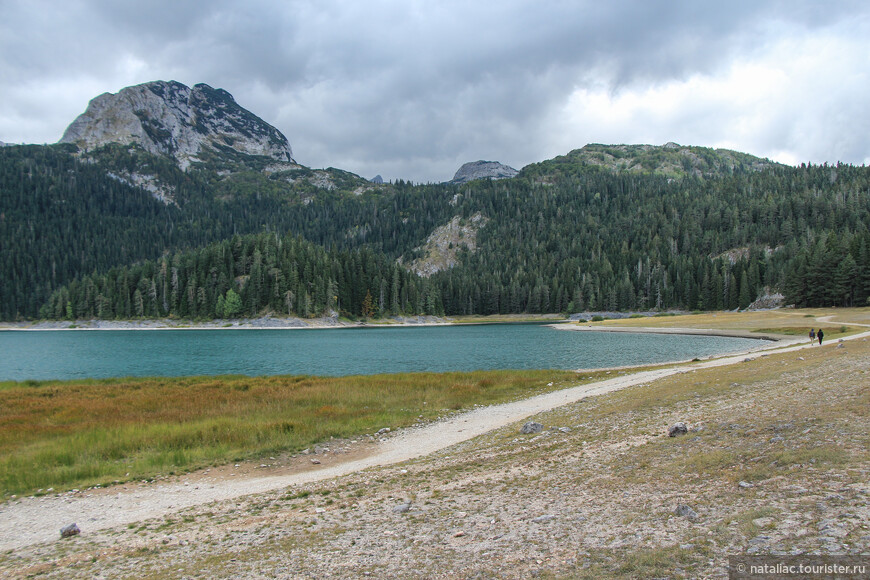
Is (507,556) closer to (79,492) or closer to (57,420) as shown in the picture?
(79,492)

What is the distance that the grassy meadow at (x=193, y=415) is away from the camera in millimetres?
16859

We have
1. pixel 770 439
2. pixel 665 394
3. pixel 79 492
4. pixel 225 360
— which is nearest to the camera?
pixel 770 439

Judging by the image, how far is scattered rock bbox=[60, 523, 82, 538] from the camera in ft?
34.2

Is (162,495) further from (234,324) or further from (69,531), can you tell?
(234,324)

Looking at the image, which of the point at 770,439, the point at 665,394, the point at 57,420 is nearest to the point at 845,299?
the point at 665,394

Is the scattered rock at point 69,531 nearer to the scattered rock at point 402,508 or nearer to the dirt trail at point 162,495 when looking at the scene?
the dirt trail at point 162,495

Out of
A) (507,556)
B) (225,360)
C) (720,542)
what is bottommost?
(225,360)

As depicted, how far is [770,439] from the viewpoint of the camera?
431 inches

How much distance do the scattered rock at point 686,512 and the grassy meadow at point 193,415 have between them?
1533 cm

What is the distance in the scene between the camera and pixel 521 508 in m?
9.33

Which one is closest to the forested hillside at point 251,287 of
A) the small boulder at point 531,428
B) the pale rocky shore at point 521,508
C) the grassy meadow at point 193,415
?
the grassy meadow at point 193,415

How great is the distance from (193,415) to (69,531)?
48.7 ft

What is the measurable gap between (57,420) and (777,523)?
30.3 metres

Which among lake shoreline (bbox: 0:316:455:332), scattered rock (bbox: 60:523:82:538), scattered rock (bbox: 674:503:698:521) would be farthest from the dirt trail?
lake shoreline (bbox: 0:316:455:332)
